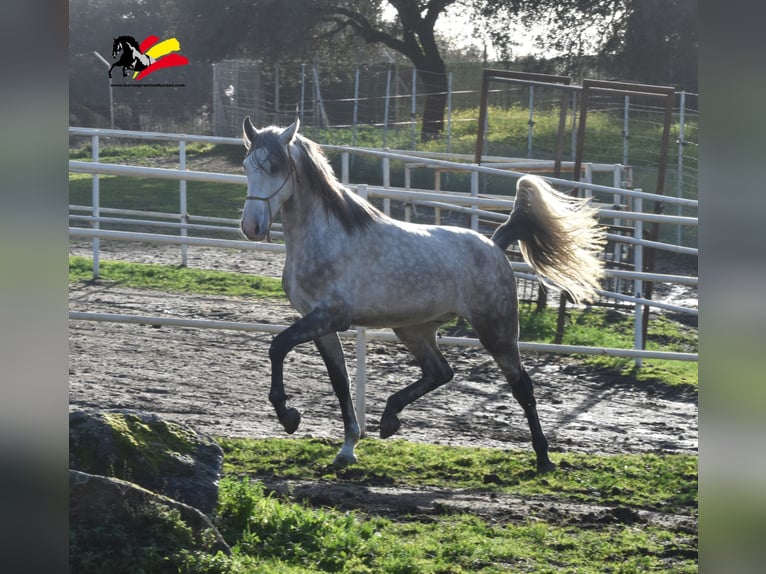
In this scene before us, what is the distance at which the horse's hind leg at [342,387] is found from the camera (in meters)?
4.95

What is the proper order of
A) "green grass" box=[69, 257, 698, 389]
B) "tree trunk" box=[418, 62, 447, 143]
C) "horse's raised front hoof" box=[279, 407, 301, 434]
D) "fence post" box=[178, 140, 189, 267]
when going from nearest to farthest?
"horse's raised front hoof" box=[279, 407, 301, 434], "green grass" box=[69, 257, 698, 389], "fence post" box=[178, 140, 189, 267], "tree trunk" box=[418, 62, 447, 143]

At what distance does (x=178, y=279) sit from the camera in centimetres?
1044

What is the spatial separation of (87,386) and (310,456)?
74.5 inches

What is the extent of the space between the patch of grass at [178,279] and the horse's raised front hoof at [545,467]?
5.24m

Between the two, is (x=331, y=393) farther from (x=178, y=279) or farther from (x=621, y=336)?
(x=178, y=279)

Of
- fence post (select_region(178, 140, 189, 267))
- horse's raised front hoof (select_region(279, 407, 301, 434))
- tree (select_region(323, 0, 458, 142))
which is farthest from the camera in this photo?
tree (select_region(323, 0, 458, 142))

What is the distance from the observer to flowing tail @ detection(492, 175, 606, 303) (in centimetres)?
543

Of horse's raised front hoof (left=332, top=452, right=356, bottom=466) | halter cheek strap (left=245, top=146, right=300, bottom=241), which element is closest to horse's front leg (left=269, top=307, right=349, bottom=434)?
horse's raised front hoof (left=332, top=452, right=356, bottom=466)

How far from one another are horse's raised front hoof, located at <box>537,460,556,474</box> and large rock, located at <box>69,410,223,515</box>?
1837mm

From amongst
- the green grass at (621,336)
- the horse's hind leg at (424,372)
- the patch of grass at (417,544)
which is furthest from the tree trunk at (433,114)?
the patch of grass at (417,544)

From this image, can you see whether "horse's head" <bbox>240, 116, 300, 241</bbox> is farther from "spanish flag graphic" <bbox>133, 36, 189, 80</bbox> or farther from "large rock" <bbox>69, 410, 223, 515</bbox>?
"spanish flag graphic" <bbox>133, 36, 189, 80</bbox>

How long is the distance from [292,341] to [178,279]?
6.04 meters

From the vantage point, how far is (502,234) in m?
5.40
